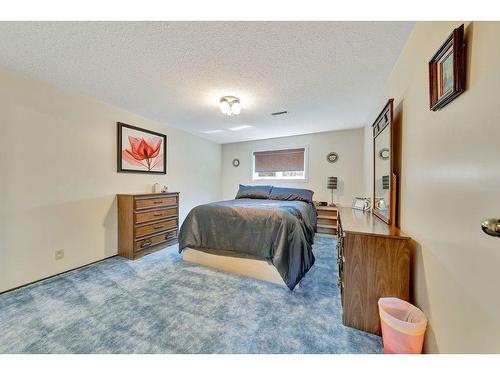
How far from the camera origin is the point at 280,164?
15.5 ft

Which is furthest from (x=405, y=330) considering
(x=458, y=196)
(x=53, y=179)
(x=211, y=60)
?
(x=53, y=179)

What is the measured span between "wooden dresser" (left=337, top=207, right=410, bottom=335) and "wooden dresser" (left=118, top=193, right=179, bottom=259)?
269cm

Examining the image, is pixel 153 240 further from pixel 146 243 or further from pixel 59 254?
pixel 59 254

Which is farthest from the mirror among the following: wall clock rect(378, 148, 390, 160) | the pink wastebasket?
the pink wastebasket

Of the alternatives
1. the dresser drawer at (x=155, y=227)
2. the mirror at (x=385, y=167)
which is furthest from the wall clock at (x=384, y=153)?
the dresser drawer at (x=155, y=227)

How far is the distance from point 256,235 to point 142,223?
1775 mm

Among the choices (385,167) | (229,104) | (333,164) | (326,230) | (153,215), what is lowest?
(326,230)

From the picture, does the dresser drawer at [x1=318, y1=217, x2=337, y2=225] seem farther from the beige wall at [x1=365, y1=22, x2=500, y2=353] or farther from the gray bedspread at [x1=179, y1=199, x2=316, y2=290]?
the beige wall at [x1=365, y1=22, x2=500, y2=353]

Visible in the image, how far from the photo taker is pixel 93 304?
1737 mm

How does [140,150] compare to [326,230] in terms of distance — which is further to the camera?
[326,230]

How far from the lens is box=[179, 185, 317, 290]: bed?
207 cm

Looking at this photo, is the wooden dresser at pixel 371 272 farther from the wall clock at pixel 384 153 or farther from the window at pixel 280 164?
the window at pixel 280 164

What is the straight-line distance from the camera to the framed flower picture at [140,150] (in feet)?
9.68
